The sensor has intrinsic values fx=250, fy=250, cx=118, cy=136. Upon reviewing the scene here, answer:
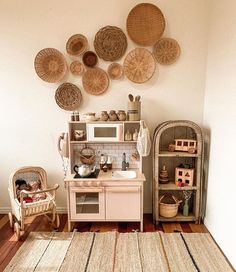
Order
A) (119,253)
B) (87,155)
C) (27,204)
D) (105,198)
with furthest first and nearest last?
(87,155)
(105,198)
(27,204)
(119,253)

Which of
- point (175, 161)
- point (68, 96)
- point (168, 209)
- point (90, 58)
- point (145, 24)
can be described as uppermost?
point (145, 24)

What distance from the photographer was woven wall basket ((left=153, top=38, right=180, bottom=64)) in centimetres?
304

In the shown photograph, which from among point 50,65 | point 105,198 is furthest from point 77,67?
point 105,198

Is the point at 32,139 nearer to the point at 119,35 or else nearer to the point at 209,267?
the point at 119,35

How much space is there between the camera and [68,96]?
10.4ft

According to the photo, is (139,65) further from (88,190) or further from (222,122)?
(88,190)

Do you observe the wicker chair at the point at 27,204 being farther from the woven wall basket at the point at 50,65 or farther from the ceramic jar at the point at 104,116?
the woven wall basket at the point at 50,65

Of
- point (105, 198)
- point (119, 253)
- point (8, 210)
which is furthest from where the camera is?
→ point (8, 210)

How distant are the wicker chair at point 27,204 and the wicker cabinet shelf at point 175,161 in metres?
1.23

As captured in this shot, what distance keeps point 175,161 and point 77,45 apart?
194 centimetres

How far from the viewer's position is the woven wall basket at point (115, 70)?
10.2ft

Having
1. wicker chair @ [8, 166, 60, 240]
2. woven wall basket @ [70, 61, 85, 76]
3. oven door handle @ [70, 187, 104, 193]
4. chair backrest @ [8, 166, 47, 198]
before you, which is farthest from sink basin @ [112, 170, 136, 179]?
woven wall basket @ [70, 61, 85, 76]

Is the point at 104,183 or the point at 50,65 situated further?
the point at 50,65

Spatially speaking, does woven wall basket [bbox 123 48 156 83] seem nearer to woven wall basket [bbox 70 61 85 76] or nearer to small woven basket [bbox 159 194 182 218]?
woven wall basket [bbox 70 61 85 76]
